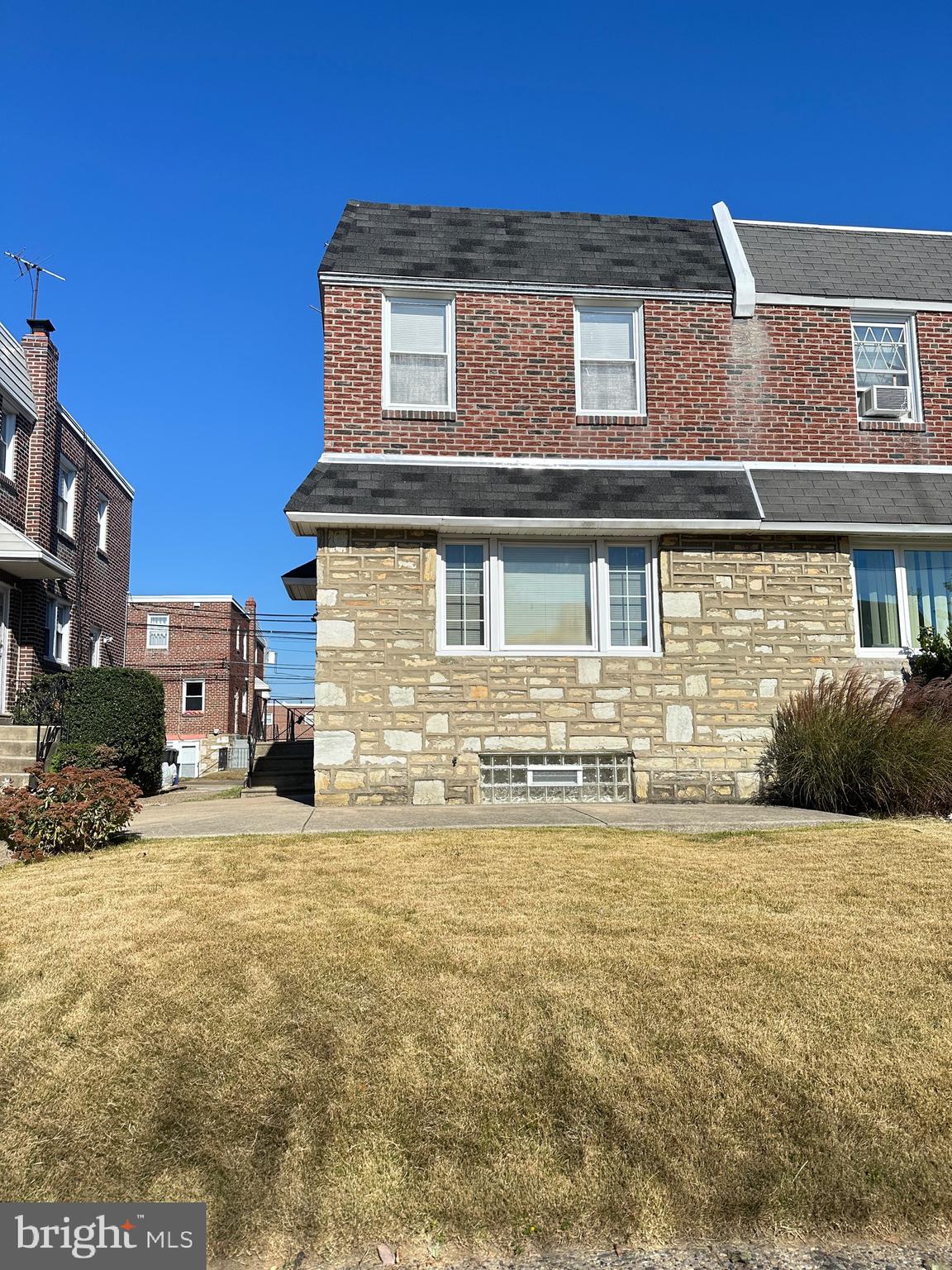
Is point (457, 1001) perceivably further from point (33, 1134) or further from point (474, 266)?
point (474, 266)

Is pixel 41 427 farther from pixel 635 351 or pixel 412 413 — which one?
pixel 635 351

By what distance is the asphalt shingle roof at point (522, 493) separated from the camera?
10.4m

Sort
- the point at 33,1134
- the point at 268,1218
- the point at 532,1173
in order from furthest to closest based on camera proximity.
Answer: the point at 33,1134, the point at 532,1173, the point at 268,1218

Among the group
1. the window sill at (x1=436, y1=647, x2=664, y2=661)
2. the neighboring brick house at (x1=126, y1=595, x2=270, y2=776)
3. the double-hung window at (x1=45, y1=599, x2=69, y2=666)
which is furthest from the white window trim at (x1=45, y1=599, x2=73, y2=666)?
the neighboring brick house at (x1=126, y1=595, x2=270, y2=776)

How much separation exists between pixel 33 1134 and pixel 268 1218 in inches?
39.6

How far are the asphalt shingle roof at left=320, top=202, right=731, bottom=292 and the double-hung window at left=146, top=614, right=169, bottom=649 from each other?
102 feet

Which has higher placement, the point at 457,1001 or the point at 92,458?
the point at 92,458

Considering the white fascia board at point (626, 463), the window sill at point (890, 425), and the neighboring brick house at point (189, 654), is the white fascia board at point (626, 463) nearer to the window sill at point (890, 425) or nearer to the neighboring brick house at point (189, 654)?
the window sill at point (890, 425)

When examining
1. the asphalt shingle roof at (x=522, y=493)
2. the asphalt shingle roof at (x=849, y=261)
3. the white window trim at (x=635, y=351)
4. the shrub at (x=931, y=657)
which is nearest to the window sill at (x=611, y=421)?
the white window trim at (x=635, y=351)

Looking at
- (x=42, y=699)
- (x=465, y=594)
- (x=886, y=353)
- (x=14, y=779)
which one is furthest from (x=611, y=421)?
(x=42, y=699)

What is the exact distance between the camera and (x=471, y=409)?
11.2 meters

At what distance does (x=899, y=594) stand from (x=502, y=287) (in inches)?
248

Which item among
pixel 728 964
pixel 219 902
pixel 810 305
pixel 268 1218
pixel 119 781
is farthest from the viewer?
pixel 810 305

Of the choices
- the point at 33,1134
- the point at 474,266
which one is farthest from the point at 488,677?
the point at 33,1134
